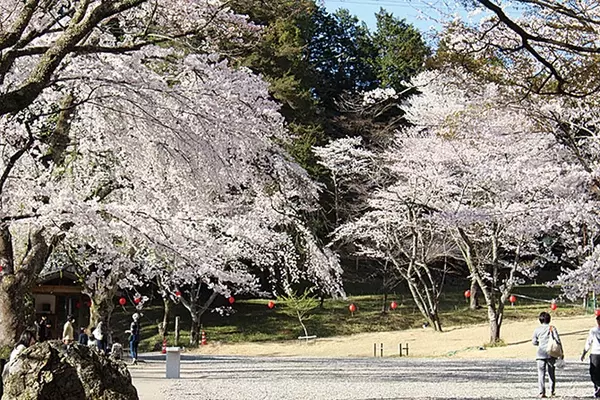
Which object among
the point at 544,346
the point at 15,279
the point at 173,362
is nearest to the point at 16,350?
the point at 15,279

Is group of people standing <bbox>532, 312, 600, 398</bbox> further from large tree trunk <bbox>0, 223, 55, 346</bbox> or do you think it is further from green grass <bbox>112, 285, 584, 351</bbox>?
green grass <bbox>112, 285, 584, 351</bbox>

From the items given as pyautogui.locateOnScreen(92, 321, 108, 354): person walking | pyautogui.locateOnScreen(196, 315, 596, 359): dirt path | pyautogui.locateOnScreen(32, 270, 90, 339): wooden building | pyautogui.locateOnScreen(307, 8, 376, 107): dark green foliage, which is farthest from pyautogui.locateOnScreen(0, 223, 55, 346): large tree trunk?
pyautogui.locateOnScreen(307, 8, 376, 107): dark green foliage

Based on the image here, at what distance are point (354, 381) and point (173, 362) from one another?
311 cm

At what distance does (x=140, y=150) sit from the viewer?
7.45 m

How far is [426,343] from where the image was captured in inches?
859

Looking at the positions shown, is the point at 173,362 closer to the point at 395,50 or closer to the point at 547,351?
the point at 547,351

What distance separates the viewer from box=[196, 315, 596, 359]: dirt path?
19.6 meters

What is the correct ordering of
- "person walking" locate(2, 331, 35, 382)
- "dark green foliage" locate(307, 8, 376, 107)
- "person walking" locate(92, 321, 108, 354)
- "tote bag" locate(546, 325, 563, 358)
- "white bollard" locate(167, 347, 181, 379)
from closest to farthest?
1. "person walking" locate(2, 331, 35, 382)
2. "tote bag" locate(546, 325, 563, 358)
3. "white bollard" locate(167, 347, 181, 379)
4. "person walking" locate(92, 321, 108, 354)
5. "dark green foliage" locate(307, 8, 376, 107)

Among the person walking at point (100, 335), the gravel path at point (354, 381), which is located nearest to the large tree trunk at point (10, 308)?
the gravel path at point (354, 381)

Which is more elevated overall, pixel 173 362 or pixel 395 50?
pixel 395 50

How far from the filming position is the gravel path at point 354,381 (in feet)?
31.2

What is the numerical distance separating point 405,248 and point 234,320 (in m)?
6.93

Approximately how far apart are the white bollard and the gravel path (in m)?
0.18

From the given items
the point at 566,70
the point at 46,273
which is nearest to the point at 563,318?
the point at 46,273
